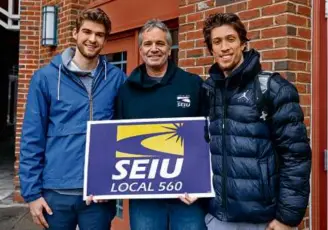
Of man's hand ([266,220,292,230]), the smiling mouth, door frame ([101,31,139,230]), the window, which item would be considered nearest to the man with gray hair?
the smiling mouth

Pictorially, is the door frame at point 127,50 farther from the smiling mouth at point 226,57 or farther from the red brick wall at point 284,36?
the smiling mouth at point 226,57

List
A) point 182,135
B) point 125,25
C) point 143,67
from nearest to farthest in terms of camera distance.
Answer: point 182,135 < point 143,67 < point 125,25

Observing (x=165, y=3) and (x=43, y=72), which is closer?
(x=43, y=72)

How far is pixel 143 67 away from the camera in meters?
2.62

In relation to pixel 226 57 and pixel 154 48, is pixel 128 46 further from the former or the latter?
pixel 226 57

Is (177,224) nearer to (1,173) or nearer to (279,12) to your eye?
(279,12)

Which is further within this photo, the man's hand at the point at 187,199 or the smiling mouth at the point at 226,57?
the man's hand at the point at 187,199

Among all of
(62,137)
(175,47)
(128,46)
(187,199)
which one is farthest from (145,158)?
(128,46)

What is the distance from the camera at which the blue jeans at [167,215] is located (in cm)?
240

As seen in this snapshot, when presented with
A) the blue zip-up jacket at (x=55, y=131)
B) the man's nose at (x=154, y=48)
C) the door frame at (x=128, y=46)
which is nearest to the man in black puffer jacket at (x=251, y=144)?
the man's nose at (x=154, y=48)

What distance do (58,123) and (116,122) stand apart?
351 mm

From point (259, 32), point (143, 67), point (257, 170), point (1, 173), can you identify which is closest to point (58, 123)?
point (143, 67)

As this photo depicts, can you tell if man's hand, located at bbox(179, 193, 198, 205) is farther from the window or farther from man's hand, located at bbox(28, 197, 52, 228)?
the window

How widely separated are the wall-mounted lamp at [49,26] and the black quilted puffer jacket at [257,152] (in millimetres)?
4375
